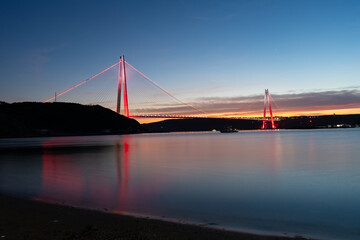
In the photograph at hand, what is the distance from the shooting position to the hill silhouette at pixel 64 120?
4026 inches

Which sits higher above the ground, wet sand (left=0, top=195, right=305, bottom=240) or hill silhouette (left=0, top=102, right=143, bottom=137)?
hill silhouette (left=0, top=102, right=143, bottom=137)

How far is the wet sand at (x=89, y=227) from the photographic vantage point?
14.4ft

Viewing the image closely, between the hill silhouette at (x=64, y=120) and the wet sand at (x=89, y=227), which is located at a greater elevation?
the hill silhouette at (x=64, y=120)

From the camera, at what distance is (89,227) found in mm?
4652

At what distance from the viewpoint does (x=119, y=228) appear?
4.87m

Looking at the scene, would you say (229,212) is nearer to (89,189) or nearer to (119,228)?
(119,228)

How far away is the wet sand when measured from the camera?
4.38 m

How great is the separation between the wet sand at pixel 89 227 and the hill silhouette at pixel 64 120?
95142 mm

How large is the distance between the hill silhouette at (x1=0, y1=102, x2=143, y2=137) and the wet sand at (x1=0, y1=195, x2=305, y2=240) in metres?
95.1

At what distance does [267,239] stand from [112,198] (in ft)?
15.9

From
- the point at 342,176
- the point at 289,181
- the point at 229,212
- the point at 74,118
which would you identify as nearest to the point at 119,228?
the point at 229,212

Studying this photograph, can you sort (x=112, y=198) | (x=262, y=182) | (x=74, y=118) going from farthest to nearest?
(x=74, y=118)
(x=262, y=182)
(x=112, y=198)

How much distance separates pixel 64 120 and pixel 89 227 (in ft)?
385

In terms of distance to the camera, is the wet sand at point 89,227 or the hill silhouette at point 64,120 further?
the hill silhouette at point 64,120
